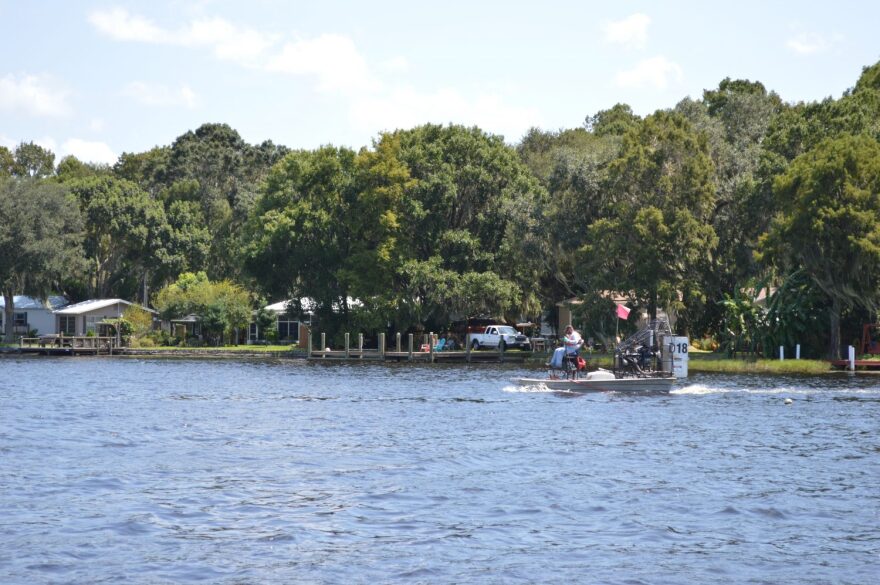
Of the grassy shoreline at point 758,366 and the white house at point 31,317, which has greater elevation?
the white house at point 31,317

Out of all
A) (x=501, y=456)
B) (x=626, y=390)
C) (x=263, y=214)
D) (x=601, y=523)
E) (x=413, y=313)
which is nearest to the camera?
(x=601, y=523)

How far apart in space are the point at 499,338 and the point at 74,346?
1406 inches

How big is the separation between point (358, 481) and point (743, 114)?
78.7 m

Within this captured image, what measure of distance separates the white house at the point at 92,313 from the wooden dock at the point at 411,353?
25.5 meters

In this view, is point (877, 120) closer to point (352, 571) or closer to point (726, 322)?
point (726, 322)

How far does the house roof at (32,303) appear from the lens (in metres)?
112

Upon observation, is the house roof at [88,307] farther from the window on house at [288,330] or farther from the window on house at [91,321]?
the window on house at [288,330]

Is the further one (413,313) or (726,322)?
(413,313)

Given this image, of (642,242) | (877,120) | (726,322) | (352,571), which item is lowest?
(352,571)

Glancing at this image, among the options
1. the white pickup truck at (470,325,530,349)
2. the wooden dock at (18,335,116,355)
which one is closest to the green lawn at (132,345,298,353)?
the wooden dock at (18,335,116,355)

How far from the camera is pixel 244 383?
2371 inches

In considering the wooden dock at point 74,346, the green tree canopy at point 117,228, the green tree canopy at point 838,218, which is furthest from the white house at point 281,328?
the green tree canopy at point 838,218

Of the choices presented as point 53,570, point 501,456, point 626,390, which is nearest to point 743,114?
point 626,390

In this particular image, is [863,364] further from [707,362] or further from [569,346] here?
[569,346]
